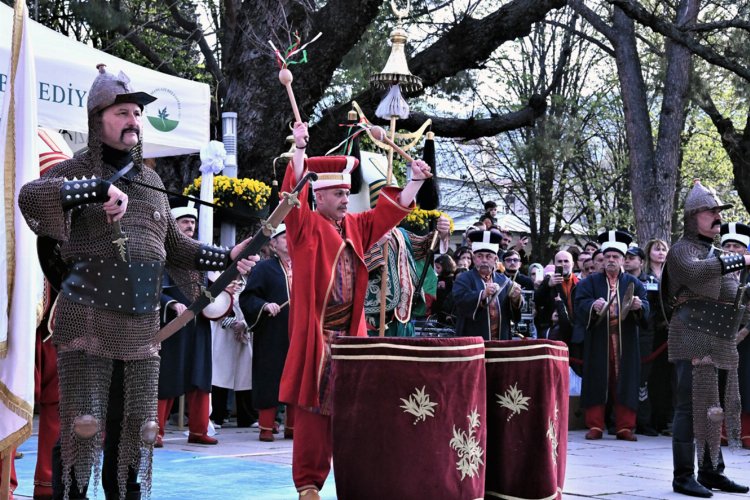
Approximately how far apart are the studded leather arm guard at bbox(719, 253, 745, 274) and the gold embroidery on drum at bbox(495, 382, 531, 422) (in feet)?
7.96

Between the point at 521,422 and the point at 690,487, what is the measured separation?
2.21 metres

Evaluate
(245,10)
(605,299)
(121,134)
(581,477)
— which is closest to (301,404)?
(121,134)

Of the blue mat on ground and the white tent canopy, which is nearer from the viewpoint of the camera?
the blue mat on ground

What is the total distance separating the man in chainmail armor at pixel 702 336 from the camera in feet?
23.8

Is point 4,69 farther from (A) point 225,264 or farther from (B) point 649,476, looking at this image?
(B) point 649,476

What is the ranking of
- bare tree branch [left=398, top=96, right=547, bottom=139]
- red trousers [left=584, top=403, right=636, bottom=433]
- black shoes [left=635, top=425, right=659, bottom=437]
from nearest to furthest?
red trousers [left=584, top=403, right=636, bottom=433] < black shoes [left=635, top=425, right=659, bottom=437] < bare tree branch [left=398, top=96, right=547, bottom=139]

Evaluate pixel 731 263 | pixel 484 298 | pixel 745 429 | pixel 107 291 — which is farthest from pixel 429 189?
Result: pixel 745 429

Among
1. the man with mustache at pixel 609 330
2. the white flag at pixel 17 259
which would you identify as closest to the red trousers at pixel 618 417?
the man with mustache at pixel 609 330

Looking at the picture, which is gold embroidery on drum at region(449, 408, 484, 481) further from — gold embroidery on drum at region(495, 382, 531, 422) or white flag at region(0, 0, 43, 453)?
white flag at region(0, 0, 43, 453)

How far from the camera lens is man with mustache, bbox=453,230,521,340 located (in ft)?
34.8

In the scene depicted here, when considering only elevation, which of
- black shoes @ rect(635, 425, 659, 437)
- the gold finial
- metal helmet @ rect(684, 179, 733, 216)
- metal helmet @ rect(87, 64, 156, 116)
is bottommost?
black shoes @ rect(635, 425, 659, 437)

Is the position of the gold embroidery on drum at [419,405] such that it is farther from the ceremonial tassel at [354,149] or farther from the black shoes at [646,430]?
the black shoes at [646,430]

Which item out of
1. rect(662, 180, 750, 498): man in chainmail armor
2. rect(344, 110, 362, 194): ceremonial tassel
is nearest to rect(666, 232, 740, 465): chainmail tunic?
rect(662, 180, 750, 498): man in chainmail armor

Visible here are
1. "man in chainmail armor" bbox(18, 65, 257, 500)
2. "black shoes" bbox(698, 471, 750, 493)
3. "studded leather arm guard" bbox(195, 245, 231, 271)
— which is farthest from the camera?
"black shoes" bbox(698, 471, 750, 493)
